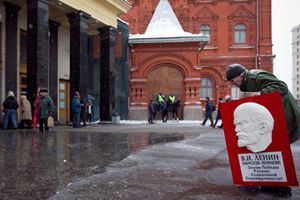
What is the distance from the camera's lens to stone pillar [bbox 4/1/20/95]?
54.9ft

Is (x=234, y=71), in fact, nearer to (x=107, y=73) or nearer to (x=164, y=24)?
(x=107, y=73)

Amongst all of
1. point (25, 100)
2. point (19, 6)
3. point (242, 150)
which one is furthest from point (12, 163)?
point (19, 6)

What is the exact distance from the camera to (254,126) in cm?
370

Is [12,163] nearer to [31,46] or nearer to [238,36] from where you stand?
[31,46]

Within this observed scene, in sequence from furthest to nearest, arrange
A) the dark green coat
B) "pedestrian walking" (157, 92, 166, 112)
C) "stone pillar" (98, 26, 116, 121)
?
"pedestrian walking" (157, 92, 166, 112), "stone pillar" (98, 26, 116, 121), the dark green coat

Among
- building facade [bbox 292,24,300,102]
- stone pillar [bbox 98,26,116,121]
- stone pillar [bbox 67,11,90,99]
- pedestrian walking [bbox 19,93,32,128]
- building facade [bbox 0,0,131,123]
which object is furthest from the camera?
building facade [bbox 292,24,300,102]

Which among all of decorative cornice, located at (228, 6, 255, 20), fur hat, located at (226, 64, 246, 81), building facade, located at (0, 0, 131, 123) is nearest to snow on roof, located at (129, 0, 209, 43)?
building facade, located at (0, 0, 131, 123)

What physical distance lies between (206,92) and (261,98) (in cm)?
3081

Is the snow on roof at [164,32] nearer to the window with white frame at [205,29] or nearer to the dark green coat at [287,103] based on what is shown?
the window with white frame at [205,29]

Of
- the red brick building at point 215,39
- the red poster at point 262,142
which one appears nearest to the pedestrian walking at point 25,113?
the red poster at point 262,142

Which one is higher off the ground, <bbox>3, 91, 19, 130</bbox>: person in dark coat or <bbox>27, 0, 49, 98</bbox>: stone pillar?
<bbox>27, 0, 49, 98</bbox>: stone pillar

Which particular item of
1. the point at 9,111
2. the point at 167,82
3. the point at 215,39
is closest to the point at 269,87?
the point at 9,111

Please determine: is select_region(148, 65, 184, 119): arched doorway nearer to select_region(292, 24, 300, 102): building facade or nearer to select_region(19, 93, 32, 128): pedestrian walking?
select_region(19, 93, 32, 128): pedestrian walking

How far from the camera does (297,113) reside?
383cm
